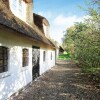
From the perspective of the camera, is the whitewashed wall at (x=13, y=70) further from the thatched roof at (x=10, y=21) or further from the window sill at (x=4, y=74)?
the thatched roof at (x=10, y=21)

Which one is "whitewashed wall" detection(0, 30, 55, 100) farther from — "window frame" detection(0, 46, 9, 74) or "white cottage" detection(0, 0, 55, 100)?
"window frame" detection(0, 46, 9, 74)

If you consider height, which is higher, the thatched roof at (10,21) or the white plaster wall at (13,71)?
the thatched roof at (10,21)

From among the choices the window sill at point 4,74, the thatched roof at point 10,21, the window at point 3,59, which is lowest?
the window sill at point 4,74

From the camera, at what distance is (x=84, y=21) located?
39.4ft

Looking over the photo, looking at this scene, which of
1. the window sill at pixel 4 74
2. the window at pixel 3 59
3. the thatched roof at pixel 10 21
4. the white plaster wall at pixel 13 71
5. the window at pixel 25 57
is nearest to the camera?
the thatched roof at pixel 10 21

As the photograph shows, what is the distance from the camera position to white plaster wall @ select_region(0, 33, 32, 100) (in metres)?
8.95

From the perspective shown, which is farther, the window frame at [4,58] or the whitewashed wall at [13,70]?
the window frame at [4,58]

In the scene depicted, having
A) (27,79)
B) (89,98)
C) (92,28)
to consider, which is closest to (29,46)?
(27,79)

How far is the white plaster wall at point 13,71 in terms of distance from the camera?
8945mm

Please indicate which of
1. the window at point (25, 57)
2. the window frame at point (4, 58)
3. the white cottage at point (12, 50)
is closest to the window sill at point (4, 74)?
the white cottage at point (12, 50)

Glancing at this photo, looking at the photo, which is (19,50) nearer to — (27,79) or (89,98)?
(27,79)

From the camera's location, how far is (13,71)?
1048cm

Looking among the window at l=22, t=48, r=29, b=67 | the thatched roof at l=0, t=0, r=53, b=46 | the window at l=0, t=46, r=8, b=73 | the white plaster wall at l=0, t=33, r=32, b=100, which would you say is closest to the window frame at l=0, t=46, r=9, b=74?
the window at l=0, t=46, r=8, b=73

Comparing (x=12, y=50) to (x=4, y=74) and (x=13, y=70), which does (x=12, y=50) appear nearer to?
(x=13, y=70)
